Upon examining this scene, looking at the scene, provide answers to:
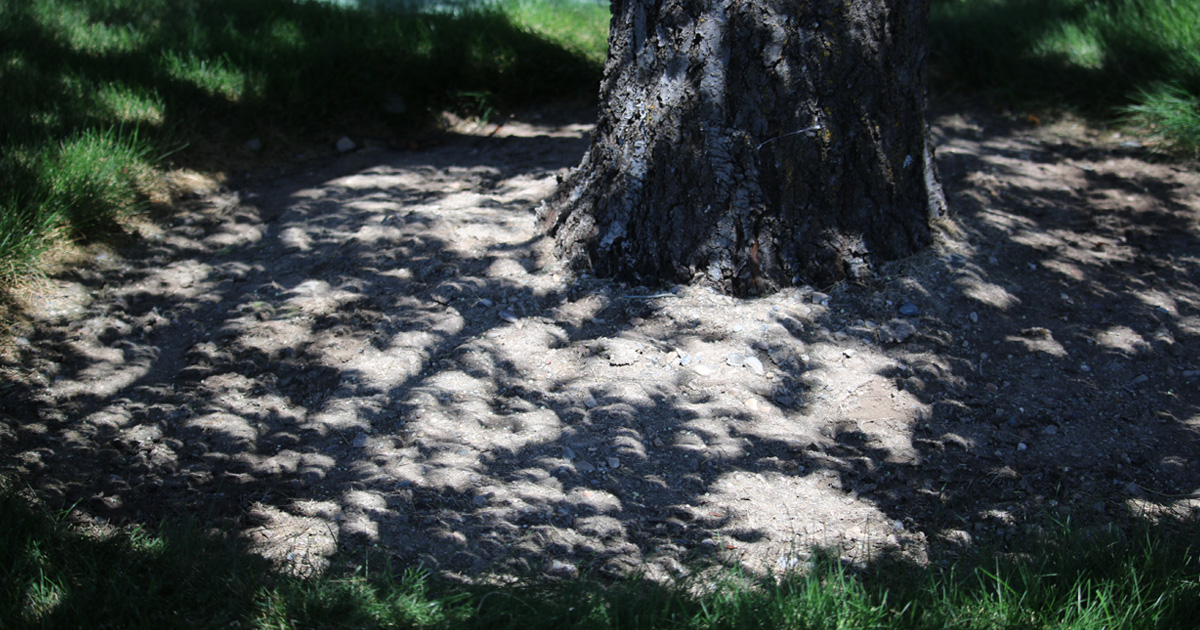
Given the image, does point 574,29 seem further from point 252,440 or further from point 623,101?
point 252,440

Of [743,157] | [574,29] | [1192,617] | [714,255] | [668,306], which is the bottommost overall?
[1192,617]

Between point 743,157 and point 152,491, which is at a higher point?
point 743,157

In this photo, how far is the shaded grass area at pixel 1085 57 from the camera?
5082mm

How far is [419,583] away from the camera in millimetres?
2336

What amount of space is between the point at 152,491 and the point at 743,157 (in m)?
2.50

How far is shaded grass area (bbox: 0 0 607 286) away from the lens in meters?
4.21

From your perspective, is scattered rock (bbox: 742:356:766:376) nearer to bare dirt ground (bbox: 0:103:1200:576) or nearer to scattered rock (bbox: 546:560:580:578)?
bare dirt ground (bbox: 0:103:1200:576)

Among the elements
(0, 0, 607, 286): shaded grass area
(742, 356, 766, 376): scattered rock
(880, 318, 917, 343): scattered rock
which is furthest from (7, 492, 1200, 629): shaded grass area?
(0, 0, 607, 286): shaded grass area

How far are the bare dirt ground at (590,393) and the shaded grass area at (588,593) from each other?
5.5 inches

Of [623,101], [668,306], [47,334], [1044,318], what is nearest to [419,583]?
[668,306]

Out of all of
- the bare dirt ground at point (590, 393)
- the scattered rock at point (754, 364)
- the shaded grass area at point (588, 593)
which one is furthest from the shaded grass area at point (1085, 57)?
the shaded grass area at point (588, 593)

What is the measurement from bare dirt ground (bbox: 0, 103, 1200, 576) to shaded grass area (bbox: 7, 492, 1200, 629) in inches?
5.5

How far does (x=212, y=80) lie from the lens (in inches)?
203

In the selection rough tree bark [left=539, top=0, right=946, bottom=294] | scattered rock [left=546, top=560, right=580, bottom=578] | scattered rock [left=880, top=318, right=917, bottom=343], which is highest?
rough tree bark [left=539, top=0, right=946, bottom=294]
